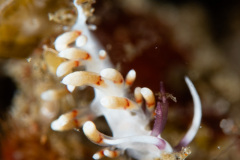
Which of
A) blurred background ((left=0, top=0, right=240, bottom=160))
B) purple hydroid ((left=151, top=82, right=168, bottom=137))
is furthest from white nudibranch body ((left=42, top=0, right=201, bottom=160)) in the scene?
blurred background ((left=0, top=0, right=240, bottom=160))

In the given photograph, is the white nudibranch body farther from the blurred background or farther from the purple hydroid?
the blurred background

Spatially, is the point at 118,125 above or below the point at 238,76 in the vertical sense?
above

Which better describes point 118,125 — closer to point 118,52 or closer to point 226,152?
point 118,52

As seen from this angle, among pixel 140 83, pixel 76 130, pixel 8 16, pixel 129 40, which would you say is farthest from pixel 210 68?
pixel 8 16

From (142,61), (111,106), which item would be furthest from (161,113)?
(142,61)

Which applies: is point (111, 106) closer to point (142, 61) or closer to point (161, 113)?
point (161, 113)
